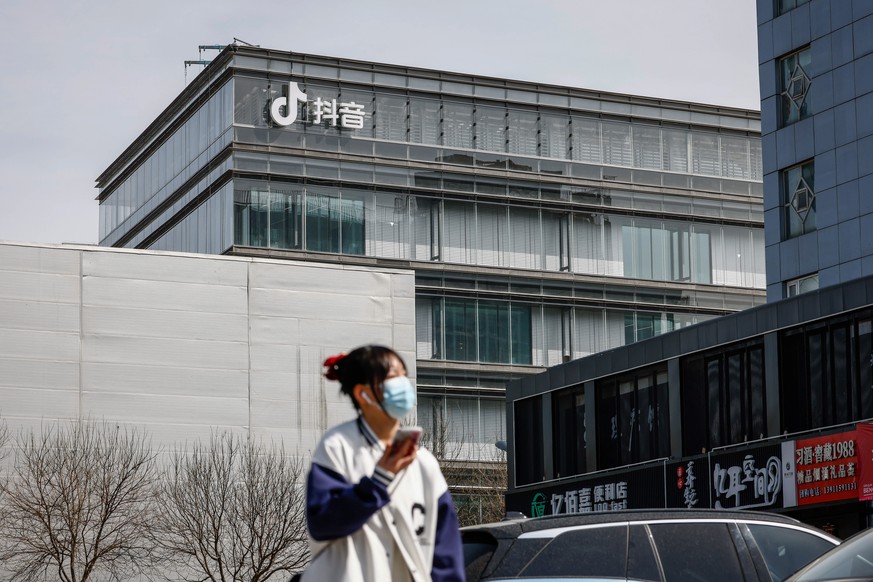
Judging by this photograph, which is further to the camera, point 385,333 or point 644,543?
point 385,333

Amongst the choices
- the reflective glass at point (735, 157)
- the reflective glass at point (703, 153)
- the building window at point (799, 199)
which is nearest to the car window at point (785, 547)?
the building window at point (799, 199)

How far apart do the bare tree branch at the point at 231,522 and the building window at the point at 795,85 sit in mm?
17887

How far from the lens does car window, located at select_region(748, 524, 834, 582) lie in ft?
29.6

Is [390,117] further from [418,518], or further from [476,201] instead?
[418,518]

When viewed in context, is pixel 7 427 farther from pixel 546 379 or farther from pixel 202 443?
pixel 546 379

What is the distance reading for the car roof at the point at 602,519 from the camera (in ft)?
27.9

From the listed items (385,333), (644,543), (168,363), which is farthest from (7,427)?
(644,543)

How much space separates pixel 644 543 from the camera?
868 centimetres

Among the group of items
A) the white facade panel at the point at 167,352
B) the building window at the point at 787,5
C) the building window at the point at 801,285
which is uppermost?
the building window at the point at 787,5

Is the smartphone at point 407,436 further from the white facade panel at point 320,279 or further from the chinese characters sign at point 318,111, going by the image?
the chinese characters sign at point 318,111

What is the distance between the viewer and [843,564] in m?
8.67

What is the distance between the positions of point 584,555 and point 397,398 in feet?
12.8

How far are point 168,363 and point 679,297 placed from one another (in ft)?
85.8

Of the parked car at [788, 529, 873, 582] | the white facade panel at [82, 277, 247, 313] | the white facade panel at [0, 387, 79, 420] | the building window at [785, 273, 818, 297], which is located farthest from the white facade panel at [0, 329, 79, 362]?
the parked car at [788, 529, 873, 582]
